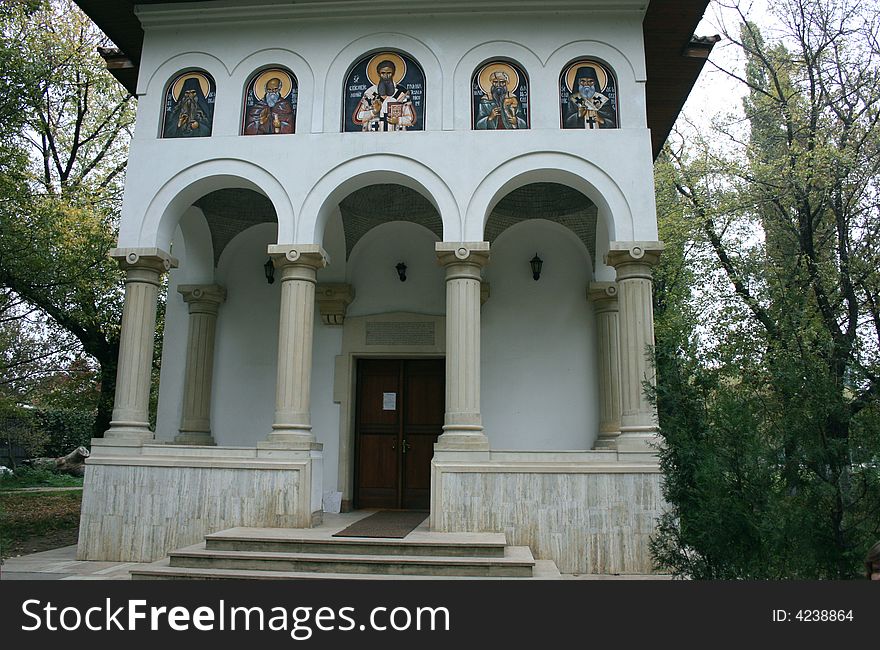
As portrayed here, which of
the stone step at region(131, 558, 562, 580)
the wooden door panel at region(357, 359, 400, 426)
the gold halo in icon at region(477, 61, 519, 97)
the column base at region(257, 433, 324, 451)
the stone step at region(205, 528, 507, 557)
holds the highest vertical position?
the gold halo in icon at region(477, 61, 519, 97)

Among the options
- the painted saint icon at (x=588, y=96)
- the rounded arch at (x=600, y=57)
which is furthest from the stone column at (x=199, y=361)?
the rounded arch at (x=600, y=57)

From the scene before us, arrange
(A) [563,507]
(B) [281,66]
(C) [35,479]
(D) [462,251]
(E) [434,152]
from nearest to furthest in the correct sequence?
(A) [563,507] < (D) [462,251] < (E) [434,152] < (B) [281,66] < (C) [35,479]

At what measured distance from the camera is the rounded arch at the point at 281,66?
9.50 m

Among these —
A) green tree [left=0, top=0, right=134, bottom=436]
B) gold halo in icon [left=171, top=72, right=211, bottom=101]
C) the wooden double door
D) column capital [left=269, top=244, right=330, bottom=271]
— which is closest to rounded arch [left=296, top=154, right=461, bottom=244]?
column capital [left=269, top=244, right=330, bottom=271]

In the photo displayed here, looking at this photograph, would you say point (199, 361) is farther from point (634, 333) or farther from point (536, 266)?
point (634, 333)

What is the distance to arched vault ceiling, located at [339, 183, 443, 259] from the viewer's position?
11234 mm

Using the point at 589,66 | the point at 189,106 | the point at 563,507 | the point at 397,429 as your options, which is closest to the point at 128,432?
the point at 397,429

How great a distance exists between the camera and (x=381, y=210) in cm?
1144

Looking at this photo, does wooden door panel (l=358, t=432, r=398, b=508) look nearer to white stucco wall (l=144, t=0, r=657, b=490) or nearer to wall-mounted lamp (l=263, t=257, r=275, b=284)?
white stucco wall (l=144, t=0, r=657, b=490)

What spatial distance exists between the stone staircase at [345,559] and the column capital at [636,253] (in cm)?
375

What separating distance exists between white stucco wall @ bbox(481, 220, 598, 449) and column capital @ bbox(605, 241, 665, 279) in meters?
2.57

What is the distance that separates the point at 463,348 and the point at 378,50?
4.41 meters

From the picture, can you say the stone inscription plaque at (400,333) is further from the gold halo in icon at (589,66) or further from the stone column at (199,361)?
the gold halo in icon at (589,66)
